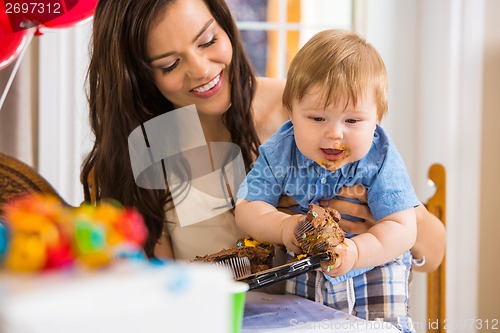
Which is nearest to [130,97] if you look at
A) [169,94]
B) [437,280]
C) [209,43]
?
[169,94]

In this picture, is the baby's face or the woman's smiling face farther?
the woman's smiling face

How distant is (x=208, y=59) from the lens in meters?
1.37

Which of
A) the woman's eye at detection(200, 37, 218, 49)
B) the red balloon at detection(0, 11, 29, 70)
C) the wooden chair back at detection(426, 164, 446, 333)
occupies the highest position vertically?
the red balloon at detection(0, 11, 29, 70)

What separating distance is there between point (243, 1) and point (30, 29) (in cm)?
92

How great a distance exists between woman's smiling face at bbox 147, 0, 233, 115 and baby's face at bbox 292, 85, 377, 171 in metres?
0.31

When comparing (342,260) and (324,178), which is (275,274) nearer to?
(342,260)

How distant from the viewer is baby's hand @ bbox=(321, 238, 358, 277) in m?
0.99

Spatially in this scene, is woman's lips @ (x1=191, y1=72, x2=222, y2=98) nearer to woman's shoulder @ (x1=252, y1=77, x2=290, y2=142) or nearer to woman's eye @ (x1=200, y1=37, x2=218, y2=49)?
woman's eye @ (x1=200, y1=37, x2=218, y2=49)

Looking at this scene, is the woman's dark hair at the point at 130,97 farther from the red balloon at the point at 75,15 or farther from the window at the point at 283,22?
the window at the point at 283,22

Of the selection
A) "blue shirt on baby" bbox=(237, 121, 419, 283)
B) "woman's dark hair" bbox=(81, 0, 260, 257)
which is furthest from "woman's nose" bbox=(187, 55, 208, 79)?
"blue shirt on baby" bbox=(237, 121, 419, 283)

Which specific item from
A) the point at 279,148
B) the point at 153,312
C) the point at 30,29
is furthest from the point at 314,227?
the point at 30,29

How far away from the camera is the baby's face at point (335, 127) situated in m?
1.07

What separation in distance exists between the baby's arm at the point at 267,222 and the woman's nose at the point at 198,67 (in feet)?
0.94

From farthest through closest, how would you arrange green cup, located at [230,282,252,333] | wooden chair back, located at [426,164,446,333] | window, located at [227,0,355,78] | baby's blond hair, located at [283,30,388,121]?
window, located at [227,0,355,78] < wooden chair back, located at [426,164,446,333] < baby's blond hair, located at [283,30,388,121] < green cup, located at [230,282,252,333]
